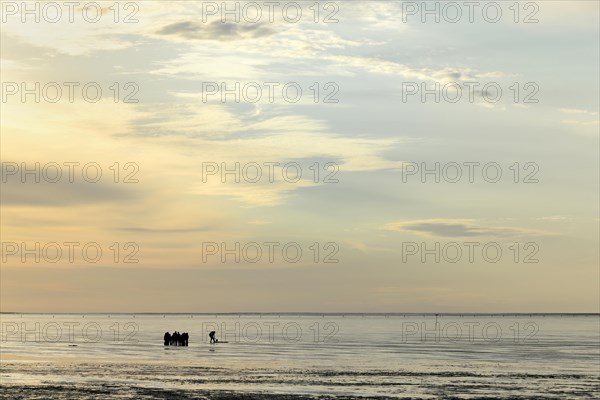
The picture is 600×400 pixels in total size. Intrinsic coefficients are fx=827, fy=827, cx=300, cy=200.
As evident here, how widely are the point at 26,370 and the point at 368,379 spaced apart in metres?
23.2

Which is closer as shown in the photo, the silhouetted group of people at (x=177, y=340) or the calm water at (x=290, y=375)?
the calm water at (x=290, y=375)

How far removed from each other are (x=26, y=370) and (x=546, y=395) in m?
33.8

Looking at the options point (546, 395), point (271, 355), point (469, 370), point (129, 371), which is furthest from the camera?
point (271, 355)

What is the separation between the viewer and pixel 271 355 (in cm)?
7619

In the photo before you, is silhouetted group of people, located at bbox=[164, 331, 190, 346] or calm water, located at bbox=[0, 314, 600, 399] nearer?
calm water, located at bbox=[0, 314, 600, 399]

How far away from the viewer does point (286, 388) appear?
46.3 meters

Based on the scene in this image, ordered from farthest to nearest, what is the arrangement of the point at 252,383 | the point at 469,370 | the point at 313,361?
the point at 313,361
the point at 469,370
the point at 252,383

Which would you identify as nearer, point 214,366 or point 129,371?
point 129,371

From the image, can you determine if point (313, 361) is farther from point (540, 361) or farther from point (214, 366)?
point (540, 361)

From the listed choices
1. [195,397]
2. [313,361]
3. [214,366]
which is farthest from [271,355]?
[195,397]

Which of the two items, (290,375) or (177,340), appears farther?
(177,340)

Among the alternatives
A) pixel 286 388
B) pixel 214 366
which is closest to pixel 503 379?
pixel 286 388

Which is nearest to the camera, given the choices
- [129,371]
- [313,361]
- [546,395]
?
[546,395]

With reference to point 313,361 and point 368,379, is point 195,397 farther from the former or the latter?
point 313,361
